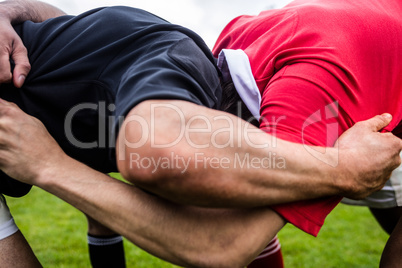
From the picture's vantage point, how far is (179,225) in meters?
0.99

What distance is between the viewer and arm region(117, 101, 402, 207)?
0.89 metres

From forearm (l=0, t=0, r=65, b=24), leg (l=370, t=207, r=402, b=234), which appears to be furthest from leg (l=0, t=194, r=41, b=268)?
leg (l=370, t=207, r=402, b=234)

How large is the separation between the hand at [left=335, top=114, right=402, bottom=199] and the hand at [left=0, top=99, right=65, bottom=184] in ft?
2.47

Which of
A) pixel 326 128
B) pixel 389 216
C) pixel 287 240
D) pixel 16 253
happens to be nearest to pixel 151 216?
pixel 326 128

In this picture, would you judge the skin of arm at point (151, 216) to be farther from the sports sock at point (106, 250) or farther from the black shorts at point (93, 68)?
the sports sock at point (106, 250)

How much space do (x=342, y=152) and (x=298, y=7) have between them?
0.56m

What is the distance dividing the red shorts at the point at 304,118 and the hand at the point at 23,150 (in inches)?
22.8

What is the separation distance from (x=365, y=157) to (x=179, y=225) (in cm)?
52

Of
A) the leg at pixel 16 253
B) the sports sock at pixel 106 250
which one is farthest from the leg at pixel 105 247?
the leg at pixel 16 253

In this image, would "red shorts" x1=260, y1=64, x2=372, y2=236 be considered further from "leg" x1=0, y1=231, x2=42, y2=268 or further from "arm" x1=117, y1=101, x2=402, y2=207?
"leg" x1=0, y1=231, x2=42, y2=268

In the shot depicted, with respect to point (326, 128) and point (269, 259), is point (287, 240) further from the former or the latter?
point (326, 128)

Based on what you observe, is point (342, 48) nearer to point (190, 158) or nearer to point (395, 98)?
point (395, 98)

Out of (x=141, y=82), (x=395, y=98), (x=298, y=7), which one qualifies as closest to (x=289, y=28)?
(x=298, y=7)

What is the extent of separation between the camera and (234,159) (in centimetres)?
93
